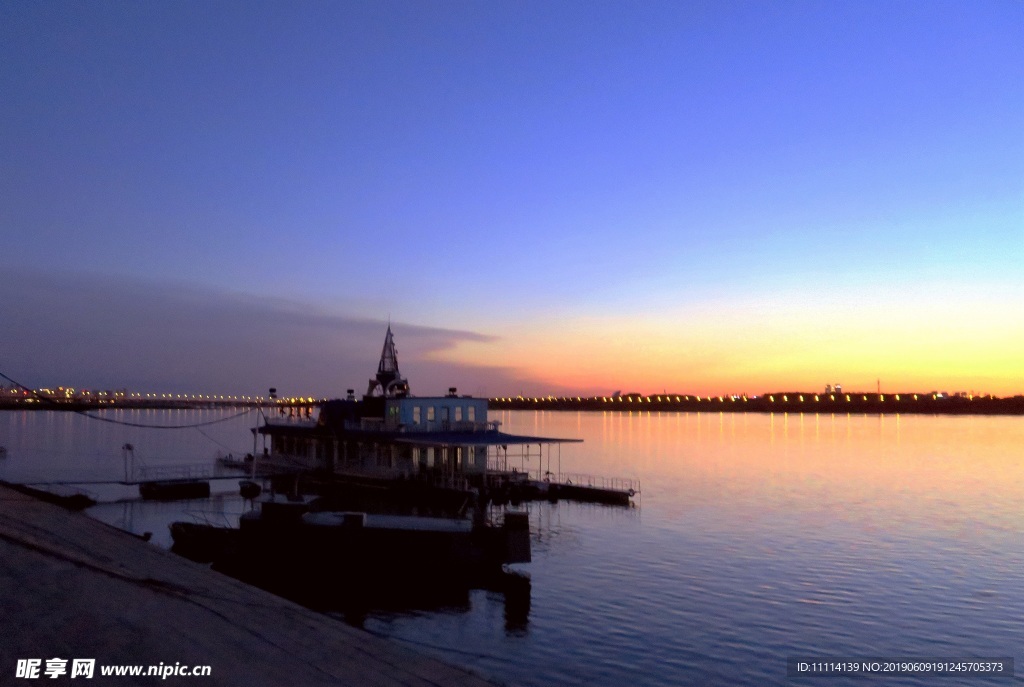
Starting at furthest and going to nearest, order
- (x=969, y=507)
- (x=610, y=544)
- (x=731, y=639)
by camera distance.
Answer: (x=969, y=507)
(x=610, y=544)
(x=731, y=639)

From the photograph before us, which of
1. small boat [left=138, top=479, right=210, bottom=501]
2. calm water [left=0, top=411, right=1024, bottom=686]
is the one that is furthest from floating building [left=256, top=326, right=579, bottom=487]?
small boat [left=138, top=479, right=210, bottom=501]

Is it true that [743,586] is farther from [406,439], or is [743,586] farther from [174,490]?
[174,490]

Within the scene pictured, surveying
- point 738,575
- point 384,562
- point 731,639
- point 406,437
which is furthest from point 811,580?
point 406,437

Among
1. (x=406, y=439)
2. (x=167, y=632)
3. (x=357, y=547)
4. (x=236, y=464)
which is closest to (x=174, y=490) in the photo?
(x=236, y=464)

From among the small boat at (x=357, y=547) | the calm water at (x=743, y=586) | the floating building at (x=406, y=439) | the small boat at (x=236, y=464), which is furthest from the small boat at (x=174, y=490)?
the small boat at (x=357, y=547)

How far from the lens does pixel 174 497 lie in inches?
2114

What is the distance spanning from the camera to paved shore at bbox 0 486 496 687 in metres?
8.05

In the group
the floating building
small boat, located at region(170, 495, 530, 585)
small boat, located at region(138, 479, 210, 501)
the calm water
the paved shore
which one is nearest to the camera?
the paved shore

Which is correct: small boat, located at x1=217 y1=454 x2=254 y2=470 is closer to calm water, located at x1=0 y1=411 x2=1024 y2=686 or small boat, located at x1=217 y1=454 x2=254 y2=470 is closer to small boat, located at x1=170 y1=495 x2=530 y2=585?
calm water, located at x1=0 y1=411 x2=1024 y2=686

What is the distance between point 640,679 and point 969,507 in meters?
44.1

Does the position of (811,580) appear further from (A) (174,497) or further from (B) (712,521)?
(A) (174,497)

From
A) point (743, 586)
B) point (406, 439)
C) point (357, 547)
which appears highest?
point (406, 439)

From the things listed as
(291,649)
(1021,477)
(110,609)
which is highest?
(110,609)

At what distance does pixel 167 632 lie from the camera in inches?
352
